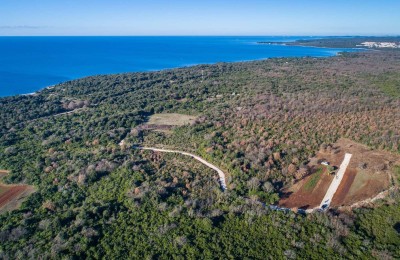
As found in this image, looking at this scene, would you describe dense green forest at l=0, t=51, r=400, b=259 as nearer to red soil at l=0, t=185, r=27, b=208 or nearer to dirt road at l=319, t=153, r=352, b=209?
red soil at l=0, t=185, r=27, b=208

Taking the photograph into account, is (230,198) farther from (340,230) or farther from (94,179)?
(94,179)

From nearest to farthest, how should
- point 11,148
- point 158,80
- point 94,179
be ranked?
point 94,179, point 11,148, point 158,80

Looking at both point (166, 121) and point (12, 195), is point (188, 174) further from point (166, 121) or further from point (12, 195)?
point (166, 121)

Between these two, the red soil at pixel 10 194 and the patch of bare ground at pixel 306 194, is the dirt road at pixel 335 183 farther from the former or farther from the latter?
the red soil at pixel 10 194

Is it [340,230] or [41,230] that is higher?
[340,230]

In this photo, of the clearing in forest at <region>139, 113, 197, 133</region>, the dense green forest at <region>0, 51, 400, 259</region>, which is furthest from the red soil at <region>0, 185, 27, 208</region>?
the clearing in forest at <region>139, 113, 197, 133</region>

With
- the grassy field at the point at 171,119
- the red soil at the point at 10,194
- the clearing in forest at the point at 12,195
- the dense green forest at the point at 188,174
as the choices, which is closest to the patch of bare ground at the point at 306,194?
the dense green forest at the point at 188,174

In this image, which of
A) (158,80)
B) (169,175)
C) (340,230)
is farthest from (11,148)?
(158,80)
